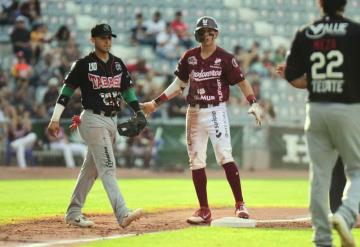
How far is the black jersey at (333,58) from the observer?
6.50 metres

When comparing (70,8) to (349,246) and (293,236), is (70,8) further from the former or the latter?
(349,246)

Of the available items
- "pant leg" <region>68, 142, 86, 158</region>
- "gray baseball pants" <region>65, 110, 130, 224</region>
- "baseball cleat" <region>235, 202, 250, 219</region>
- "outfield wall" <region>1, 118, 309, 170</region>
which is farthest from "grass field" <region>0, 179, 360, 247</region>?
"outfield wall" <region>1, 118, 309, 170</region>

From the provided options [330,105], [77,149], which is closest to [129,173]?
[77,149]

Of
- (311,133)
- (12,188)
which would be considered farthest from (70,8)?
(311,133)

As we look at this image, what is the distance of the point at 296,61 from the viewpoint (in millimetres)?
6734

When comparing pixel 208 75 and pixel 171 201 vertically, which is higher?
pixel 208 75

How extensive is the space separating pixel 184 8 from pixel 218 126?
1836 cm

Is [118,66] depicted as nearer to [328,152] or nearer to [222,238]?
[222,238]

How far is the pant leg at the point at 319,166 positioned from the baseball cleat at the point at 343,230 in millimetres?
233

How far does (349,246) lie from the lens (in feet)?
20.6

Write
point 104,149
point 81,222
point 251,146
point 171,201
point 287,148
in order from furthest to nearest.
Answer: point 287,148
point 251,146
point 171,201
point 81,222
point 104,149

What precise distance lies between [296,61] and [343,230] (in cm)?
142

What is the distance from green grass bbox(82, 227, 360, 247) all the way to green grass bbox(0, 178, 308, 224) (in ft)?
8.02

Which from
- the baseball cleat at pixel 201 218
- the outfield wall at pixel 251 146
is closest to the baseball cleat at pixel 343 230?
the baseball cleat at pixel 201 218
